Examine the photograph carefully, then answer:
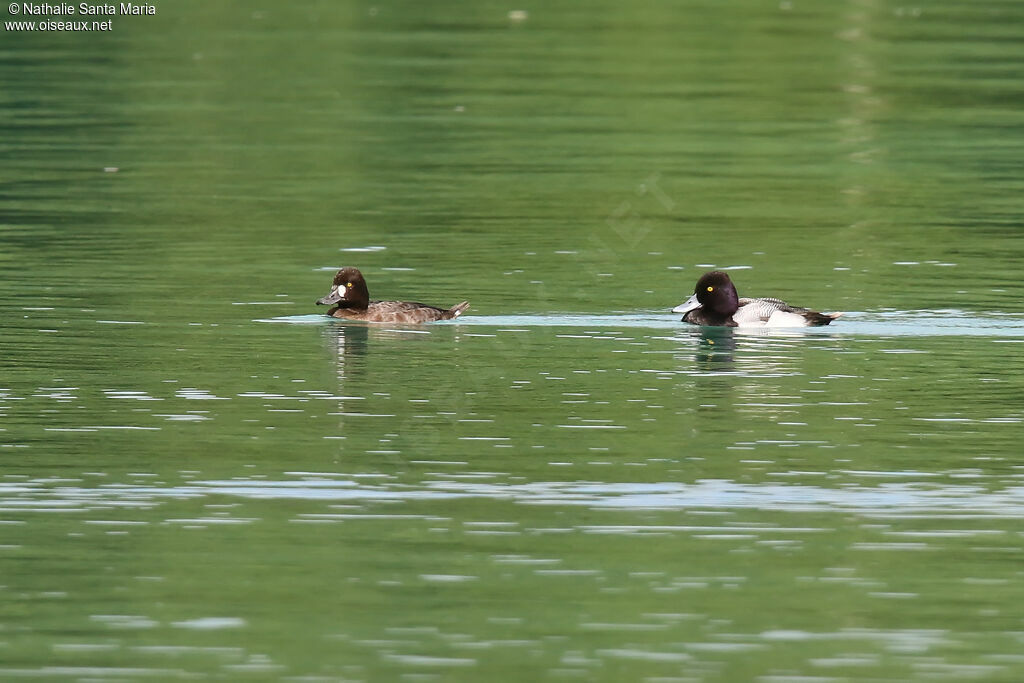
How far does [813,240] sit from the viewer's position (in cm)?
2353

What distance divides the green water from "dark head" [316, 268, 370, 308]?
0.87 ft

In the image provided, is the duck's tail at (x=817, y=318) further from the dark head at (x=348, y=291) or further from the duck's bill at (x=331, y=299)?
the duck's bill at (x=331, y=299)

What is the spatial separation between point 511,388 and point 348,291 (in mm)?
3561

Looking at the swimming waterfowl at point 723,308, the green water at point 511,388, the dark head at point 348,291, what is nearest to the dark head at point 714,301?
the swimming waterfowl at point 723,308

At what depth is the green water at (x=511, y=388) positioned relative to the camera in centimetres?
1009

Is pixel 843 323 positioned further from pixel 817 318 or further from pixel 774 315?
pixel 774 315

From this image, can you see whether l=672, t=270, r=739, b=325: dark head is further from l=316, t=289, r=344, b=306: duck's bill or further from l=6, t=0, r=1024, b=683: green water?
l=316, t=289, r=344, b=306: duck's bill

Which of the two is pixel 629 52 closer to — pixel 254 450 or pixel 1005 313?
pixel 1005 313

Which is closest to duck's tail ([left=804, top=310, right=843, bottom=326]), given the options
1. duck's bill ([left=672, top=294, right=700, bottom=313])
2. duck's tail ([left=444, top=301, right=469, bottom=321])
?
duck's bill ([left=672, top=294, right=700, bottom=313])

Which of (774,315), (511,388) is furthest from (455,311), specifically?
(511,388)

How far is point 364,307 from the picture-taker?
1925cm

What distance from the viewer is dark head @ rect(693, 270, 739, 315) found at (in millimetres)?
18938

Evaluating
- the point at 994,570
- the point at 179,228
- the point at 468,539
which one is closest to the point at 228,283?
the point at 179,228

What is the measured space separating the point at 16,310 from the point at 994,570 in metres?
10.3
